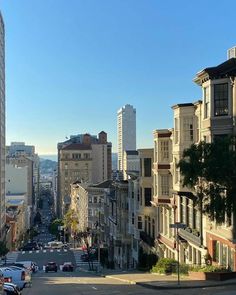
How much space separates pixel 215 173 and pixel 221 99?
1072 cm

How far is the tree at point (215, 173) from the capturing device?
26.0 meters

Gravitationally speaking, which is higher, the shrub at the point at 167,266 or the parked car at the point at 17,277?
the parked car at the point at 17,277

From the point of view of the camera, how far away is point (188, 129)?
→ 4394cm

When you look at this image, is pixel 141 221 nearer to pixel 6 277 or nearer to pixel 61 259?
pixel 6 277

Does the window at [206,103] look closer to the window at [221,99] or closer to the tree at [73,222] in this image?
the window at [221,99]

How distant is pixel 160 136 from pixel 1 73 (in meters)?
106

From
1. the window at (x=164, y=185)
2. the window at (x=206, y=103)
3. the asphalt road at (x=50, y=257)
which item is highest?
the window at (x=206, y=103)

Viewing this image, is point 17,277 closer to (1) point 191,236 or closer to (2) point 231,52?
(1) point 191,236

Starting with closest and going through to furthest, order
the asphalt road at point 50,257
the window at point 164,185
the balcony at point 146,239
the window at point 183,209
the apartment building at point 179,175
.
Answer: the apartment building at point 179,175 → the window at point 183,209 → the window at point 164,185 → the balcony at point 146,239 → the asphalt road at point 50,257

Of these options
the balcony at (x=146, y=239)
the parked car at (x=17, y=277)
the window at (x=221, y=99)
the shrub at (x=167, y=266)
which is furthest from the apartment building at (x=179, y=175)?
the parked car at (x=17, y=277)

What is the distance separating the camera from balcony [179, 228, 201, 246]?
40.8m

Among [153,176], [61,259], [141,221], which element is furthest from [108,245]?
[153,176]

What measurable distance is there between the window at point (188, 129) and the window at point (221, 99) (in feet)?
25.3

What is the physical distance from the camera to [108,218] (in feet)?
302
